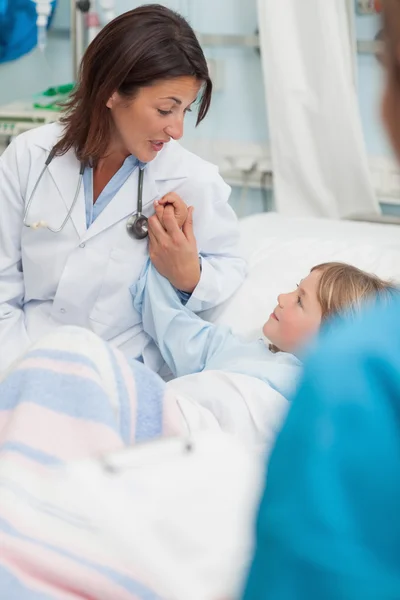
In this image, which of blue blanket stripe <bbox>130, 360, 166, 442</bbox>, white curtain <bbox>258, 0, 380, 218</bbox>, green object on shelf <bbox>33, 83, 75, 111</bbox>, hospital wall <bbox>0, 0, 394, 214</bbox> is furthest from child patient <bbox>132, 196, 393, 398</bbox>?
green object on shelf <bbox>33, 83, 75, 111</bbox>

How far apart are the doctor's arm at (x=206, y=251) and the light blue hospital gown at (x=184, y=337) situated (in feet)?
0.14

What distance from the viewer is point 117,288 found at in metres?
1.97

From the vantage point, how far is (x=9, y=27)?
134 inches

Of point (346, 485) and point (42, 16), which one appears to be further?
point (42, 16)

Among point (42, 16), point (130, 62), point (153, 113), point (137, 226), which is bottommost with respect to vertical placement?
point (137, 226)

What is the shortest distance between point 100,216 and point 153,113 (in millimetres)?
280

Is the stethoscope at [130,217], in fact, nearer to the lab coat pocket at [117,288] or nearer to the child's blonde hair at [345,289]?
the lab coat pocket at [117,288]

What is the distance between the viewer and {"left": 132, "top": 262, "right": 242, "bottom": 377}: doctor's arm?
74.1 inches

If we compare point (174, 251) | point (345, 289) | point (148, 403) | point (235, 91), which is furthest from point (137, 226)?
point (235, 91)

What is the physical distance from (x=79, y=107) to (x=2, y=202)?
0.30m

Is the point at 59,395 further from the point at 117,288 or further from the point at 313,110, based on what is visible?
the point at 313,110

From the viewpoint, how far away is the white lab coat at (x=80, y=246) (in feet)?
6.41

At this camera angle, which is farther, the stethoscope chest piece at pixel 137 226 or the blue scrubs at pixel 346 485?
the stethoscope chest piece at pixel 137 226

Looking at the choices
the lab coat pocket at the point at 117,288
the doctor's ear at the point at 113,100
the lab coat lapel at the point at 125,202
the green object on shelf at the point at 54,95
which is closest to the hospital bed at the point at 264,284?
the lab coat pocket at the point at 117,288
